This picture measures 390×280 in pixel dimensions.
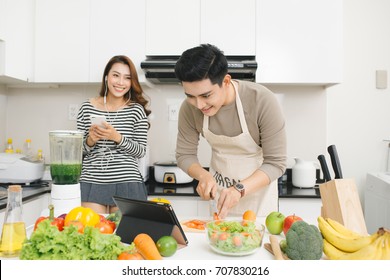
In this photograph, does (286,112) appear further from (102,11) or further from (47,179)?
(47,179)

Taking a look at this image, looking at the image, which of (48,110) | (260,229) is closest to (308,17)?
(260,229)

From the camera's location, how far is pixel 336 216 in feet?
4.12

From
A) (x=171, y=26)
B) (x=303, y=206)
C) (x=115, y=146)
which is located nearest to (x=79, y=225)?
(x=115, y=146)

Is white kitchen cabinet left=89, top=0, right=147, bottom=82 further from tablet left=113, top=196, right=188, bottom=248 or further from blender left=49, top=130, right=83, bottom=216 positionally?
tablet left=113, top=196, right=188, bottom=248

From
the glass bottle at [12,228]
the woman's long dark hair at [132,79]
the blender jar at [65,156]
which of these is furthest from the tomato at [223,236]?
the woman's long dark hair at [132,79]

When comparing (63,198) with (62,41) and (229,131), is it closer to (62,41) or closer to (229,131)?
(229,131)

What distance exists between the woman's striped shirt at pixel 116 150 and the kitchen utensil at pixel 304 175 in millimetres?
1076

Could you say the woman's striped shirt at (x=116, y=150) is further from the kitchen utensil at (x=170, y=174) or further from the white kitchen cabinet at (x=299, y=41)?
the white kitchen cabinet at (x=299, y=41)

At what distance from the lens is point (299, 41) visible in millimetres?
2445

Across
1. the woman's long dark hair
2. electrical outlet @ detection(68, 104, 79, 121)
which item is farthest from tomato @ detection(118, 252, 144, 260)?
electrical outlet @ detection(68, 104, 79, 121)

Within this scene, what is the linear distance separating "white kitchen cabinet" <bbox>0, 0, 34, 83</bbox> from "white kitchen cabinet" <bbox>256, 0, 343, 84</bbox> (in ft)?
5.12

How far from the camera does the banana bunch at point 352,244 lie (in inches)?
35.6

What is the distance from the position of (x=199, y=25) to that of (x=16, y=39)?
1.21 m

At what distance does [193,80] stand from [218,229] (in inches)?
22.1
